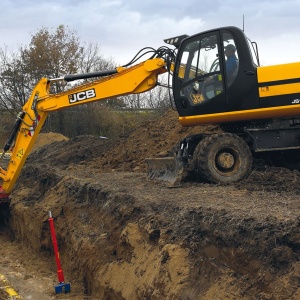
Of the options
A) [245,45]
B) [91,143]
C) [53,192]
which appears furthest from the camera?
[91,143]

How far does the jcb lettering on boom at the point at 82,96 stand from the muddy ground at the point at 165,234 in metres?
1.75

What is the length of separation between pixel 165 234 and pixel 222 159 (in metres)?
3.34

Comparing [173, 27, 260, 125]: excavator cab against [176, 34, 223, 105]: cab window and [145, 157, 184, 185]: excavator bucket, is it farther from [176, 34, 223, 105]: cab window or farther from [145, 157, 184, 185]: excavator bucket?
[145, 157, 184, 185]: excavator bucket

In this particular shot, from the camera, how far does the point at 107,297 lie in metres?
6.94

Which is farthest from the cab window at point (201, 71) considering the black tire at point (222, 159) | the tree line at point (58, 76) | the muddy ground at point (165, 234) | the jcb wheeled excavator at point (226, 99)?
the tree line at point (58, 76)

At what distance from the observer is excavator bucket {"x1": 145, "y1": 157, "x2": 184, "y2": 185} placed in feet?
31.1

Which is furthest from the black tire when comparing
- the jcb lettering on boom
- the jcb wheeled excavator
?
the jcb lettering on boom

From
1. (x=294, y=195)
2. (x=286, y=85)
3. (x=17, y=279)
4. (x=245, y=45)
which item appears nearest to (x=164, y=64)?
(x=245, y=45)

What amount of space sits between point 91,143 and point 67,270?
10213mm

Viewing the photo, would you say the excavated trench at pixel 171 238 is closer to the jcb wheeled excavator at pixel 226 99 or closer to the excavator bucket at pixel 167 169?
the excavator bucket at pixel 167 169

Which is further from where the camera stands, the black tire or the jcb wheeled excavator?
the black tire

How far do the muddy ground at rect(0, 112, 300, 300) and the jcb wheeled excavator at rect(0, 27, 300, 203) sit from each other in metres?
0.53

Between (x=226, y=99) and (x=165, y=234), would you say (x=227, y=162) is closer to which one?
(x=226, y=99)

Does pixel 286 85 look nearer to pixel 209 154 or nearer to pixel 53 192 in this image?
pixel 209 154
